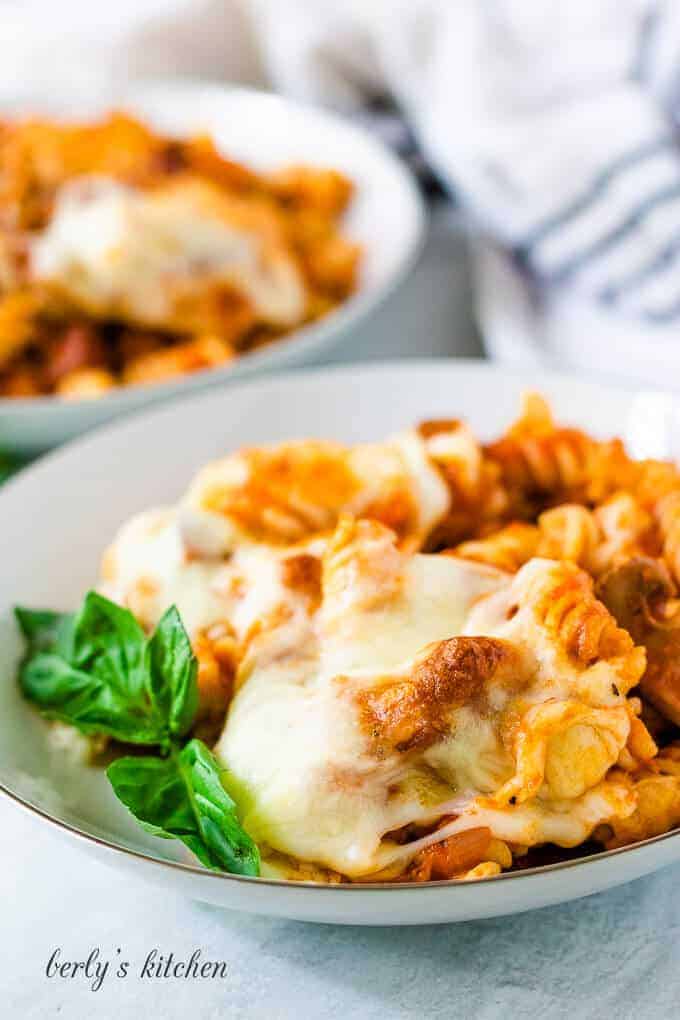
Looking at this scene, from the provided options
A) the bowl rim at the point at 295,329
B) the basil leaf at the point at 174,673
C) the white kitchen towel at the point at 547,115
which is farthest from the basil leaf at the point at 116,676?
the white kitchen towel at the point at 547,115

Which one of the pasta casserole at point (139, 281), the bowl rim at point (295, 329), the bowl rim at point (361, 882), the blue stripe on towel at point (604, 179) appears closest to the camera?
the bowl rim at point (361, 882)

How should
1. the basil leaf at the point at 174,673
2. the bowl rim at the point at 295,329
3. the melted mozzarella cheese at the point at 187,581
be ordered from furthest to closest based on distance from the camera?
the bowl rim at the point at 295,329 → the melted mozzarella cheese at the point at 187,581 → the basil leaf at the point at 174,673

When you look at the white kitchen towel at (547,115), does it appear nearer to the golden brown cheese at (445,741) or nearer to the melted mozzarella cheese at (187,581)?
the melted mozzarella cheese at (187,581)

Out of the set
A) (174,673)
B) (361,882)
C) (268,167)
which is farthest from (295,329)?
(361,882)

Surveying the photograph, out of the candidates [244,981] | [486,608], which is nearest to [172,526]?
[486,608]

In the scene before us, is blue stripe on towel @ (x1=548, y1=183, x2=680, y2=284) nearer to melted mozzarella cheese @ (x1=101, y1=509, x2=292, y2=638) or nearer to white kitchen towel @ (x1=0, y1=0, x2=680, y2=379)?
white kitchen towel @ (x1=0, y1=0, x2=680, y2=379)

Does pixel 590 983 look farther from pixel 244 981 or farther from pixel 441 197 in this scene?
pixel 441 197

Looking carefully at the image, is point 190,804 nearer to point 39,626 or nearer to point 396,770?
point 396,770
